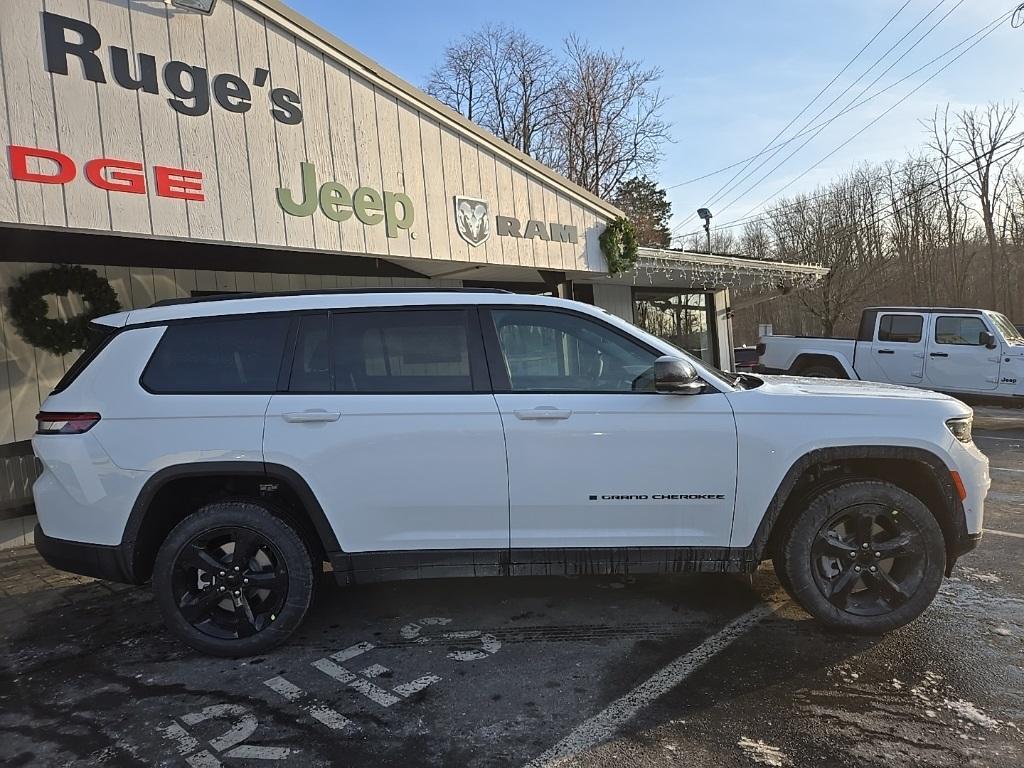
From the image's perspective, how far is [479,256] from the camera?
7125 mm

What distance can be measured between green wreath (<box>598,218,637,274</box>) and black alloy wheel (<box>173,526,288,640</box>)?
20.5ft

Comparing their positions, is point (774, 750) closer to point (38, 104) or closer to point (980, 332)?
point (38, 104)

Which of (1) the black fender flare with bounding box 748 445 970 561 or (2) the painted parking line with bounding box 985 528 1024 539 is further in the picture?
(2) the painted parking line with bounding box 985 528 1024 539

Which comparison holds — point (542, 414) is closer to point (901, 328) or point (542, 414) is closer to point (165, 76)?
point (165, 76)

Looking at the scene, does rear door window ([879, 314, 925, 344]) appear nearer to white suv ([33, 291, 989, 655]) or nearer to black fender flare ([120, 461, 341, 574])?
white suv ([33, 291, 989, 655])

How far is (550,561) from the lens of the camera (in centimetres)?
340

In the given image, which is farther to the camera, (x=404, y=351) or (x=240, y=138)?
(x=240, y=138)

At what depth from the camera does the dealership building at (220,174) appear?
4.48 metres

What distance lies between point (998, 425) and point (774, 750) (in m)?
10.6

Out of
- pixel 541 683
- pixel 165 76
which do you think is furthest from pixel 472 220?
pixel 541 683

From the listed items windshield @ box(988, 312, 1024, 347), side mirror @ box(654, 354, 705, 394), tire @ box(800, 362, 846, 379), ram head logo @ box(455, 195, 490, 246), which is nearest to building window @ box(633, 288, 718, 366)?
tire @ box(800, 362, 846, 379)

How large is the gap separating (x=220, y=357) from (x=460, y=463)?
1.43 metres

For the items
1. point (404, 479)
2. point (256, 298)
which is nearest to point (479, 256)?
point (256, 298)

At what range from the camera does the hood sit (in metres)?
3.46
